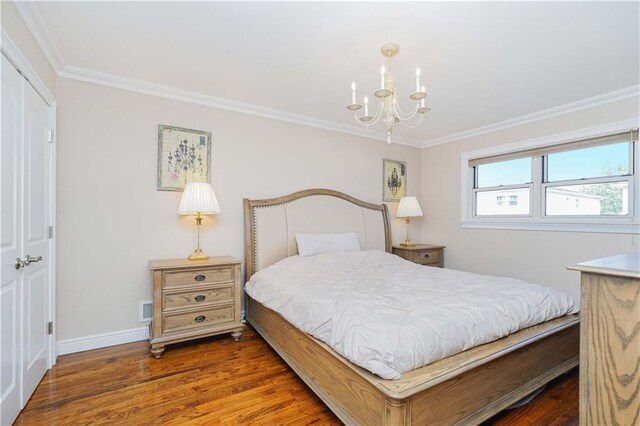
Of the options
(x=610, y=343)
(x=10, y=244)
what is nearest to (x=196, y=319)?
(x=10, y=244)

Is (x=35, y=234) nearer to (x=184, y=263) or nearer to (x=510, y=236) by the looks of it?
(x=184, y=263)

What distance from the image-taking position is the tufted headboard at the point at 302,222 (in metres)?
3.23

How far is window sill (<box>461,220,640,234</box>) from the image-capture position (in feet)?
9.23

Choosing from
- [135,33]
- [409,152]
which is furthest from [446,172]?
[135,33]

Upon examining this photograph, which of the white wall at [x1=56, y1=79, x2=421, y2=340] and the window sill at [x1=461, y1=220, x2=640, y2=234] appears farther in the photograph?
the window sill at [x1=461, y1=220, x2=640, y2=234]

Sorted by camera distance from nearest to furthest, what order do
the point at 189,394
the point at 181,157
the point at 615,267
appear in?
the point at 615,267 < the point at 189,394 < the point at 181,157

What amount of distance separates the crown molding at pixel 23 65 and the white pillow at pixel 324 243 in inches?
94.2

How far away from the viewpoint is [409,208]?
4152 mm

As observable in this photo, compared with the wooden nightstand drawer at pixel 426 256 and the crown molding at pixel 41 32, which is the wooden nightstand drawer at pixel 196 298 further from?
the wooden nightstand drawer at pixel 426 256

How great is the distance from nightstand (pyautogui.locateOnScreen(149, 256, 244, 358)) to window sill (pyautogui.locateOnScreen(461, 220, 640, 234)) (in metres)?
3.14

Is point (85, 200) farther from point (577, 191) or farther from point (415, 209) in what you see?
point (577, 191)

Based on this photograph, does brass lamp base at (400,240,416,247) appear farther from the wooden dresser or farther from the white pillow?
the wooden dresser

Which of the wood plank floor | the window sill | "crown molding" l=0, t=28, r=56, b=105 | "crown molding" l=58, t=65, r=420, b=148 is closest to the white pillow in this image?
the wood plank floor

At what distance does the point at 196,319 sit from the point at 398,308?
179 cm
